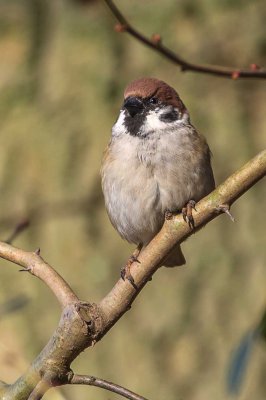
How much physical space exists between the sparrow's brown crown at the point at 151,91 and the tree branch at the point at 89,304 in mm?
1108

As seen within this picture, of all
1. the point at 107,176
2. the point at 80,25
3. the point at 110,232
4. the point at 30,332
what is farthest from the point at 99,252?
the point at 107,176

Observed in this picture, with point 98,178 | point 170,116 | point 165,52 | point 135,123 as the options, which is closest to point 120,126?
point 135,123

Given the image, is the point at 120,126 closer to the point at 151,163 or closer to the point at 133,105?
the point at 133,105

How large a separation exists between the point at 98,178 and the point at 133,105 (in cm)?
258

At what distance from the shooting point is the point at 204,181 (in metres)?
2.89

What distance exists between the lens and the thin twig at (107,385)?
156 centimetres

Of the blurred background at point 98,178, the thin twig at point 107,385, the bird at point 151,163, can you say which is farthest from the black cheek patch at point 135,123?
the blurred background at point 98,178

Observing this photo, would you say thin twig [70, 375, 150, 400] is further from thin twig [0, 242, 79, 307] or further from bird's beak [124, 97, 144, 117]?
bird's beak [124, 97, 144, 117]

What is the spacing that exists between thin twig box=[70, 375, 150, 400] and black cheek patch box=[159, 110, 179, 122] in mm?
1523

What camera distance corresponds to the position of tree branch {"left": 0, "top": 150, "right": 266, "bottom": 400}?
174 centimetres

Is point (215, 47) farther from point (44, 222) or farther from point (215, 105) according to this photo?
point (44, 222)

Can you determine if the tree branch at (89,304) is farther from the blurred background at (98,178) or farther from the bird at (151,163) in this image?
the blurred background at (98,178)

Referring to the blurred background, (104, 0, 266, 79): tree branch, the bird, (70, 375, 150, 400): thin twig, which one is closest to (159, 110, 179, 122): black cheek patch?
the bird

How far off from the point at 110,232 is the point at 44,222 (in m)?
0.45
